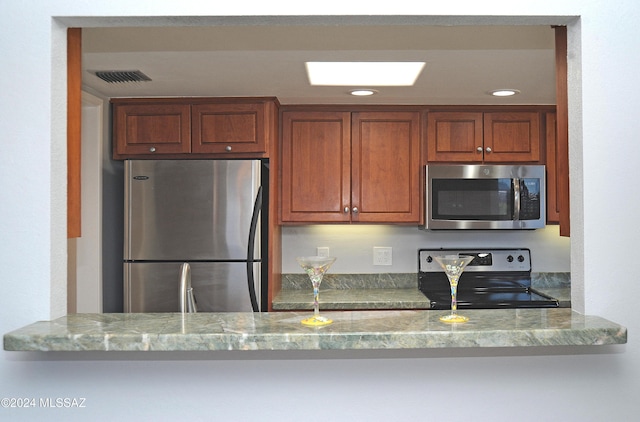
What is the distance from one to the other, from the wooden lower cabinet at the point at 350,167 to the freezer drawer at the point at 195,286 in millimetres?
516

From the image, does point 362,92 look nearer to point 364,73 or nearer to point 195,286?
point 364,73

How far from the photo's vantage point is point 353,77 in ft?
9.94

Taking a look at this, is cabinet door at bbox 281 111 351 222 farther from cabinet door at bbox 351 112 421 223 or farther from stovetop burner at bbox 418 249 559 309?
stovetop burner at bbox 418 249 559 309

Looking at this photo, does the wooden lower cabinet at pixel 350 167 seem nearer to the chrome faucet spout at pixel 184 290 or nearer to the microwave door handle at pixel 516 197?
the microwave door handle at pixel 516 197

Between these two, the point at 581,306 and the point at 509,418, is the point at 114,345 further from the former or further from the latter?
the point at 581,306

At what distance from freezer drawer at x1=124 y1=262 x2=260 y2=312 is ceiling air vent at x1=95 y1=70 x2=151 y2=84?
3.48 feet

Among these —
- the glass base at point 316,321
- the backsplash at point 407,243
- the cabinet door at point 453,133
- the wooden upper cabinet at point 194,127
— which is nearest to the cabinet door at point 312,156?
the wooden upper cabinet at point 194,127

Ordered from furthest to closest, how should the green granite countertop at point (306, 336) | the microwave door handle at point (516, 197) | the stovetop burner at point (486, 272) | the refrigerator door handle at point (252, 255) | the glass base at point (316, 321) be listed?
the stovetop burner at point (486, 272) < the microwave door handle at point (516, 197) < the refrigerator door handle at point (252, 255) < the glass base at point (316, 321) < the green granite countertop at point (306, 336)

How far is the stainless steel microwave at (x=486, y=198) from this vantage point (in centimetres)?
362

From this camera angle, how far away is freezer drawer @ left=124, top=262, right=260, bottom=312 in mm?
3346

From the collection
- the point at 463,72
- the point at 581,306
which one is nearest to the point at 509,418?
the point at 581,306

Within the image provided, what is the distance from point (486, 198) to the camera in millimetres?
3637

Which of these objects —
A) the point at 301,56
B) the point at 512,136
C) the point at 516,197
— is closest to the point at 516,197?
the point at 516,197

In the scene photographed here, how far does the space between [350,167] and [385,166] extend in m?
0.22
